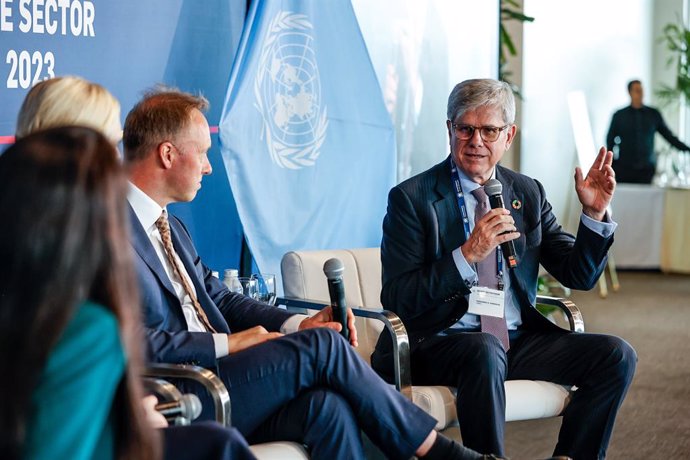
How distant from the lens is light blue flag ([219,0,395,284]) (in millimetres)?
3771

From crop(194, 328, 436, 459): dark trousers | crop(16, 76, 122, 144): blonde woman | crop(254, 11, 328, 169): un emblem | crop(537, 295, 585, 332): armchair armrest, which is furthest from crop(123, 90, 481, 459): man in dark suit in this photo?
crop(254, 11, 328, 169): un emblem

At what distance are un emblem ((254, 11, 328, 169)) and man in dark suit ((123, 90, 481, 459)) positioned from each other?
1.04 metres

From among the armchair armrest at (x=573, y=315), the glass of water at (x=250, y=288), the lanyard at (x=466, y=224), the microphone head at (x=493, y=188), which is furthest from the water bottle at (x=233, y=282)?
the armchair armrest at (x=573, y=315)

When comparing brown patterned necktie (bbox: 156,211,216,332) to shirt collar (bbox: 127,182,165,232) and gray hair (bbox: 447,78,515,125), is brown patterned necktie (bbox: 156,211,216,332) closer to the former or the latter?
shirt collar (bbox: 127,182,165,232)

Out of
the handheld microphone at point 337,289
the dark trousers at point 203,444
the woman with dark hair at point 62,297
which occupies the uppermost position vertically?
the woman with dark hair at point 62,297

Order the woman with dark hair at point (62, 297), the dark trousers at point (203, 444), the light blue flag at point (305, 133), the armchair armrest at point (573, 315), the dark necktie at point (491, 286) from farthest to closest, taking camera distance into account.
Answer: the light blue flag at point (305, 133) < the armchair armrest at point (573, 315) < the dark necktie at point (491, 286) < the dark trousers at point (203, 444) < the woman with dark hair at point (62, 297)

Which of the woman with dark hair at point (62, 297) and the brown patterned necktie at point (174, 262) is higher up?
the woman with dark hair at point (62, 297)

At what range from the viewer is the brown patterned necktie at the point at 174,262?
285cm

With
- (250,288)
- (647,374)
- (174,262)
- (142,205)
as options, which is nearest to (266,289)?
(250,288)

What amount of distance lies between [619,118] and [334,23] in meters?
6.38

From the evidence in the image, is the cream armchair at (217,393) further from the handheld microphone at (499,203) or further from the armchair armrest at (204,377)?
the handheld microphone at (499,203)

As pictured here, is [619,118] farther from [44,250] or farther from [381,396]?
[44,250]

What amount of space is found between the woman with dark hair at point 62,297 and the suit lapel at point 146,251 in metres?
1.36

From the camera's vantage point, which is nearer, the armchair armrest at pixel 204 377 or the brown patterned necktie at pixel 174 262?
the armchair armrest at pixel 204 377
